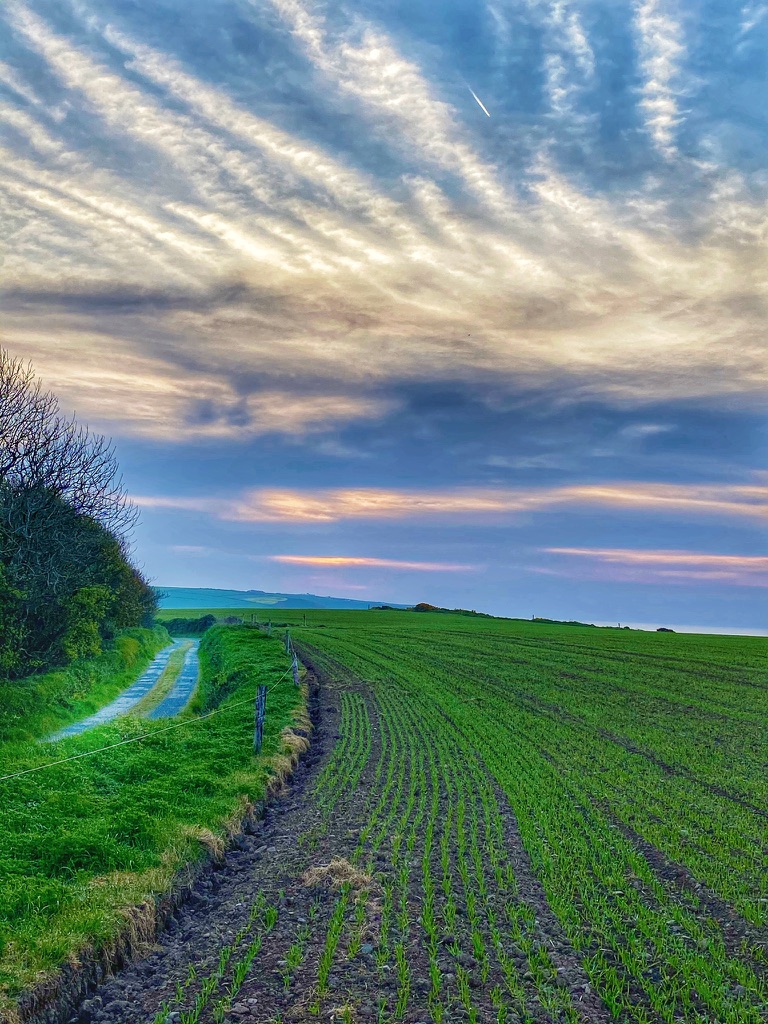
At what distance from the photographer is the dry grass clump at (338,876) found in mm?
12664

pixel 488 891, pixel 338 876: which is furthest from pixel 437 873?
pixel 338 876

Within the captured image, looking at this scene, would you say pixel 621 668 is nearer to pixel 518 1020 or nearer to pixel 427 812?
pixel 427 812

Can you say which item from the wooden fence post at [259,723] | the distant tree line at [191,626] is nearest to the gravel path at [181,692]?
A: the wooden fence post at [259,723]

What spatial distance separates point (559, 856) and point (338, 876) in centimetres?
466

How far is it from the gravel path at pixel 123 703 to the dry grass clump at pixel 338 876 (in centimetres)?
1805

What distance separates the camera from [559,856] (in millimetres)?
14344

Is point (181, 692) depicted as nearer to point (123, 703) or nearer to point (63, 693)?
point (123, 703)

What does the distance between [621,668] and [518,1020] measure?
1907 inches

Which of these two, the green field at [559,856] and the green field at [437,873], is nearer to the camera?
the green field at [437,873]

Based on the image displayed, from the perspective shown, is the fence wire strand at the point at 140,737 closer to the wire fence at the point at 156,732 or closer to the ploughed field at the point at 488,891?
the wire fence at the point at 156,732

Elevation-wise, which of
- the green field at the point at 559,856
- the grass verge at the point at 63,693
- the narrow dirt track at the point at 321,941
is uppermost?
the green field at the point at 559,856

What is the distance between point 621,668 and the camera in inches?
2116

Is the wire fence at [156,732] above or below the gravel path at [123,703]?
above

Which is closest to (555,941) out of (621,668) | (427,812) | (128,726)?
(427,812)
